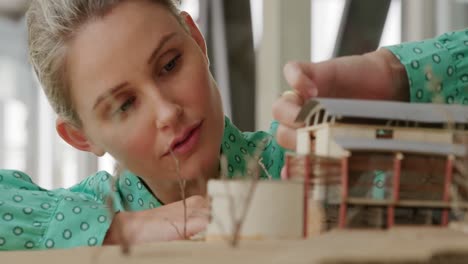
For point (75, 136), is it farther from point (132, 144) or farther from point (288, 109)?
point (288, 109)

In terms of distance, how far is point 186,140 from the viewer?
71cm

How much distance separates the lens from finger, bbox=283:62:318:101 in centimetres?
56

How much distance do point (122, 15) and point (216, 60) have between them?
1424 millimetres

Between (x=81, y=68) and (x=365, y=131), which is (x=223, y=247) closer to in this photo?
(x=365, y=131)

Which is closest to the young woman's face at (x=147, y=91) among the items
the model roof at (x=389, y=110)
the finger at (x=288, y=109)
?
the finger at (x=288, y=109)

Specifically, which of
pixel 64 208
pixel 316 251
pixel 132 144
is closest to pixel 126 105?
pixel 132 144

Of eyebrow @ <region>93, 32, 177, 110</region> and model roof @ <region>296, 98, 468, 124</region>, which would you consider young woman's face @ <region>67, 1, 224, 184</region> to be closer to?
eyebrow @ <region>93, 32, 177, 110</region>

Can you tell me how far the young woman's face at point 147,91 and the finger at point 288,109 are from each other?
0.44 feet

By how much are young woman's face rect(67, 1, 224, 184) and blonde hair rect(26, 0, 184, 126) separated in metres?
0.02

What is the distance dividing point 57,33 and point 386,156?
1.85ft

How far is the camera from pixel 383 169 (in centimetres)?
41

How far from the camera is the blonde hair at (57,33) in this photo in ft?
2.68

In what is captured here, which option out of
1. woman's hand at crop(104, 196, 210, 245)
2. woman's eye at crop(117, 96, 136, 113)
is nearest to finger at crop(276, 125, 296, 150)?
woman's hand at crop(104, 196, 210, 245)

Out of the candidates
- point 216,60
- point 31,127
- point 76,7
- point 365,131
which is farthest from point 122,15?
point 31,127
